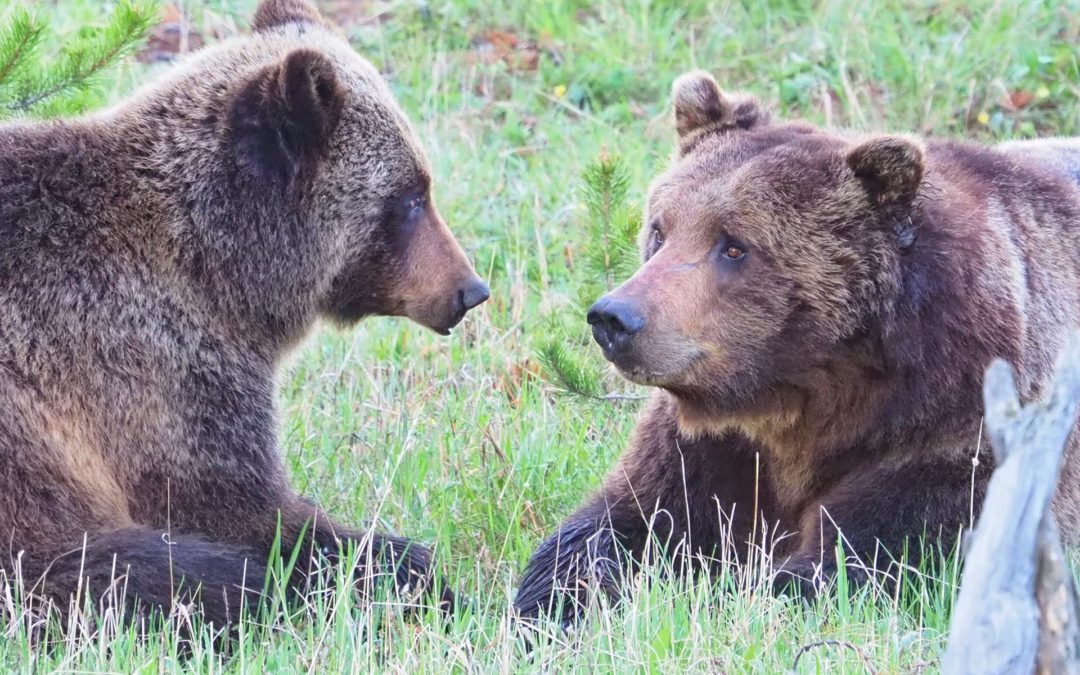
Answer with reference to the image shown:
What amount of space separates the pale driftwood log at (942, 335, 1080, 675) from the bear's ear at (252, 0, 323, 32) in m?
3.73

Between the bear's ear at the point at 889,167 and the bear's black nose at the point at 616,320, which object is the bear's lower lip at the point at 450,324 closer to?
the bear's black nose at the point at 616,320

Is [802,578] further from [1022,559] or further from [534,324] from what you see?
[534,324]

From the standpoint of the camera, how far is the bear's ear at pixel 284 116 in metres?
5.26

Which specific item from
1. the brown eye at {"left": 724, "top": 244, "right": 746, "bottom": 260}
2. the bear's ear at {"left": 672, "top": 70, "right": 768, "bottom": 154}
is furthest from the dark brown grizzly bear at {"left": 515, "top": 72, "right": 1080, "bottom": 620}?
the bear's ear at {"left": 672, "top": 70, "right": 768, "bottom": 154}

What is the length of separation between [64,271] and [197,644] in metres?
1.36

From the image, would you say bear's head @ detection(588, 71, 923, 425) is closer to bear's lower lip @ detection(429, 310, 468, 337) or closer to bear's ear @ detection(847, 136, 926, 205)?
bear's ear @ detection(847, 136, 926, 205)

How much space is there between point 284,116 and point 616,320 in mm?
1430

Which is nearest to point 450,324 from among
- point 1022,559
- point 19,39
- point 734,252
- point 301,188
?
point 301,188

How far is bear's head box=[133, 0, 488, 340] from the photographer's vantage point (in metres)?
5.30

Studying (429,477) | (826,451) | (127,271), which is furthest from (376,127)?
(826,451)

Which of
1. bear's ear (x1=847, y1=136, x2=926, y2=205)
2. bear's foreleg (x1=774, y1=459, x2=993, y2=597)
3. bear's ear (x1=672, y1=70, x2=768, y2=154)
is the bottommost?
bear's foreleg (x1=774, y1=459, x2=993, y2=597)

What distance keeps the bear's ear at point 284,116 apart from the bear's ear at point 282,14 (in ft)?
2.69

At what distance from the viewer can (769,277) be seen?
496 centimetres

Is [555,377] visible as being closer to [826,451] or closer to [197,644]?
[826,451]
